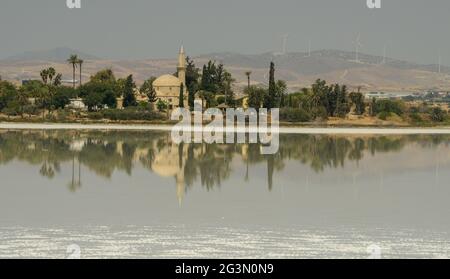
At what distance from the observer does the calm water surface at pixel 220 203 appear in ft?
45.9

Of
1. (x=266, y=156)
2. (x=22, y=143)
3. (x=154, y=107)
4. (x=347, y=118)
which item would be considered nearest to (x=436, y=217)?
(x=266, y=156)

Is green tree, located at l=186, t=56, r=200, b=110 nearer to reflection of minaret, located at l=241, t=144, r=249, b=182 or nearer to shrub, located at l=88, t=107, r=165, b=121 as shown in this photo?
shrub, located at l=88, t=107, r=165, b=121

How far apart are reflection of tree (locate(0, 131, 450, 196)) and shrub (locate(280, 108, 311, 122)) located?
11.8m

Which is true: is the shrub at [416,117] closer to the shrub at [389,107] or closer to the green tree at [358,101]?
the shrub at [389,107]

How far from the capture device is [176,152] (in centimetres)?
3400

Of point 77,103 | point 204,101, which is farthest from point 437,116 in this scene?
point 77,103

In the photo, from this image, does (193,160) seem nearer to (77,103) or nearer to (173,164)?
(173,164)

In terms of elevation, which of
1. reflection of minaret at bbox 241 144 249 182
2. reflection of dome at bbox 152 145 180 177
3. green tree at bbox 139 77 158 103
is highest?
green tree at bbox 139 77 158 103

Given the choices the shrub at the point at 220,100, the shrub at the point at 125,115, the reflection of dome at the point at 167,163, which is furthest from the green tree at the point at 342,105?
the reflection of dome at the point at 167,163

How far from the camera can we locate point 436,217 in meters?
17.4

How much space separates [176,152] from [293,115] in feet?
88.5

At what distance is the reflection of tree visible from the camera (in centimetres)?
2686

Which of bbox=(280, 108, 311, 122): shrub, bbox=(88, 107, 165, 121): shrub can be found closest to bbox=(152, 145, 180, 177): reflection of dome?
bbox=(280, 108, 311, 122): shrub

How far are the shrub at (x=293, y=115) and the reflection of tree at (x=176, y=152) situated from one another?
11.8m
